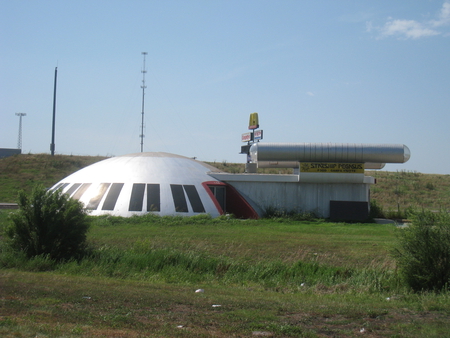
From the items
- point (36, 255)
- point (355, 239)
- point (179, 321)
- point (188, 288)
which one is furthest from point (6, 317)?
point (355, 239)

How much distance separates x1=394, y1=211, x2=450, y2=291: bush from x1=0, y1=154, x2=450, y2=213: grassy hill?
34451 mm

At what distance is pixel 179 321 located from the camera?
698 cm

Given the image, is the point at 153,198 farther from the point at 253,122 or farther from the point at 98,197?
the point at 253,122

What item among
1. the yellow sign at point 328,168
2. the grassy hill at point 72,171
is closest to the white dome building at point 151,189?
the yellow sign at point 328,168

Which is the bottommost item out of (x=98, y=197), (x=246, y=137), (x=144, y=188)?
(x=98, y=197)

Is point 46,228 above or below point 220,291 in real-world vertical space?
above

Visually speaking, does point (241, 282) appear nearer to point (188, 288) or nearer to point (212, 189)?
point (188, 288)

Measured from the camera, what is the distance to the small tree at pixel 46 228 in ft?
45.3

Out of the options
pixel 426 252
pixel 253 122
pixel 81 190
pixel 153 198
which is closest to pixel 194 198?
pixel 153 198

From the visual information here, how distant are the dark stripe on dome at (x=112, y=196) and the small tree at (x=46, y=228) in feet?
34.0

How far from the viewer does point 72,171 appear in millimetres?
53125

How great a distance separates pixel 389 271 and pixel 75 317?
8809 millimetres

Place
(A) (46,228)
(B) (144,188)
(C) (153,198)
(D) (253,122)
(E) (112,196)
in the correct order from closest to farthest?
(A) (46,228) → (C) (153,198) → (E) (112,196) → (B) (144,188) → (D) (253,122)

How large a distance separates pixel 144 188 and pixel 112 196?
189 centimetres
